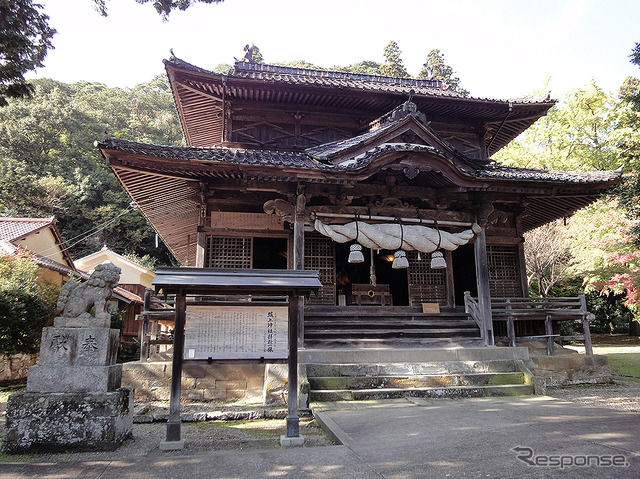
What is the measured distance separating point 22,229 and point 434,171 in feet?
67.3

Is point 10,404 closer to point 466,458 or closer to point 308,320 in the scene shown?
point 466,458

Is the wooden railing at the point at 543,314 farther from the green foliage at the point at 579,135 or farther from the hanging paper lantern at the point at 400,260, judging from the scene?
the green foliage at the point at 579,135

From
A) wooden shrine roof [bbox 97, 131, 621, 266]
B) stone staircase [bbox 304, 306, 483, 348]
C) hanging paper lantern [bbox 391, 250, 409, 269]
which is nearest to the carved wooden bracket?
wooden shrine roof [bbox 97, 131, 621, 266]

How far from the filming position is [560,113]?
23.5 meters

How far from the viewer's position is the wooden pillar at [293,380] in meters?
5.34

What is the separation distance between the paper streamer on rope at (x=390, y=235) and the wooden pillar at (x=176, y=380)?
492cm

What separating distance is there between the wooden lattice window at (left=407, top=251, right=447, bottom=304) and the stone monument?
8.31 m

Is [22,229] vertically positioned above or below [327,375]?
above

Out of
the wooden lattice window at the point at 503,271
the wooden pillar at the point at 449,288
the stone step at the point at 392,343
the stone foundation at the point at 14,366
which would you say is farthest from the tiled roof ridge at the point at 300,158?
the stone foundation at the point at 14,366

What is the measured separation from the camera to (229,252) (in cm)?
1097

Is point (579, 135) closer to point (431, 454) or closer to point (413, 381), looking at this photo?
point (413, 381)

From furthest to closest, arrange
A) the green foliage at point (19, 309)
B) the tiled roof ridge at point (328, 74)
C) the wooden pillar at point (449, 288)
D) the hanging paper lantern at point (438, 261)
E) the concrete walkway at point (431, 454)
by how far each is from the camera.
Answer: the tiled roof ridge at point (328, 74) → the green foliage at point (19, 309) → the wooden pillar at point (449, 288) → the hanging paper lantern at point (438, 261) → the concrete walkway at point (431, 454)

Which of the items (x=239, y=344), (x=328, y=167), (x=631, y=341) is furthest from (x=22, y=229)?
(x=631, y=341)

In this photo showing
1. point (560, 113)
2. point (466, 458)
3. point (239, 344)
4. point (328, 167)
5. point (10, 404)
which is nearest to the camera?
point (466, 458)
